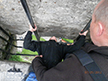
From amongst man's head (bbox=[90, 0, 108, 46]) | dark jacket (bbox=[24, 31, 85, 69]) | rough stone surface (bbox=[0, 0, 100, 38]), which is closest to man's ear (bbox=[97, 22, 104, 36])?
man's head (bbox=[90, 0, 108, 46])

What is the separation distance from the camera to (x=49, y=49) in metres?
1.29

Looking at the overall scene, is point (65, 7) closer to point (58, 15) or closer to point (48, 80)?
point (58, 15)

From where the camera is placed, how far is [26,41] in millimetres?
1204

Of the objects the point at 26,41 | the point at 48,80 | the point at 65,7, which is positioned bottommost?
the point at 26,41

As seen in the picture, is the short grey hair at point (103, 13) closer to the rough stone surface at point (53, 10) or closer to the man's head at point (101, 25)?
the man's head at point (101, 25)

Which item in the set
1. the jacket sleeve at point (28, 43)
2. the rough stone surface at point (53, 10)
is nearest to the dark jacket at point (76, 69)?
the rough stone surface at point (53, 10)

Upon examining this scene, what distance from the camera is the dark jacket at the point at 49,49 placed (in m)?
1.22

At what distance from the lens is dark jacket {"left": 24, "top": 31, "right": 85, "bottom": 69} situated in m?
1.22

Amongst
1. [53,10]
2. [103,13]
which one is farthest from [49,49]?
[103,13]

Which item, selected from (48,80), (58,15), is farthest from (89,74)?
(58,15)

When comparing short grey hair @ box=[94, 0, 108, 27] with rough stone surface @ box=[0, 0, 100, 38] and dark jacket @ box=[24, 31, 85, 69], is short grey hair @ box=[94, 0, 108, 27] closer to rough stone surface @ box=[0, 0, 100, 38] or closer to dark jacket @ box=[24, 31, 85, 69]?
rough stone surface @ box=[0, 0, 100, 38]

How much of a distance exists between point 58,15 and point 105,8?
805 millimetres

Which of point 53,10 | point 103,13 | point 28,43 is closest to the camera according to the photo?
point 103,13

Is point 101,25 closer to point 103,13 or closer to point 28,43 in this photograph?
point 103,13
